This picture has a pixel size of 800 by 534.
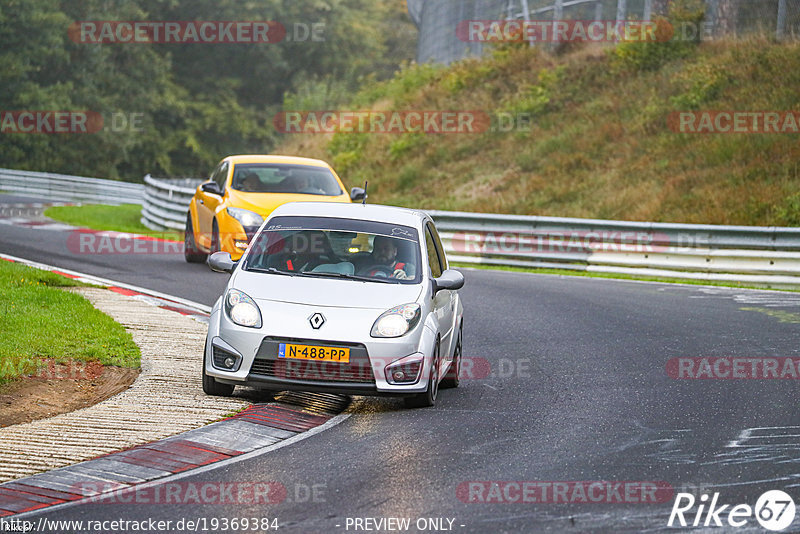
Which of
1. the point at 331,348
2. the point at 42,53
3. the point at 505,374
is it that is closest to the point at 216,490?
the point at 331,348

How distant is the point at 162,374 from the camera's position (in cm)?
970

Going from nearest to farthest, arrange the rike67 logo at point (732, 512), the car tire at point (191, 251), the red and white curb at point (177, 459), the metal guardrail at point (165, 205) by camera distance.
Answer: the rike67 logo at point (732, 512) → the red and white curb at point (177, 459) → the car tire at point (191, 251) → the metal guardrail at point (165, 205)

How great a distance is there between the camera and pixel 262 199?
56.3 feet

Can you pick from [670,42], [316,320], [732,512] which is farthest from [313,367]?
[670,42]

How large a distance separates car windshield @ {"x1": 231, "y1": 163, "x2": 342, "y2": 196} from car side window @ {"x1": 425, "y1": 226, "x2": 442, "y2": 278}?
24.7 feet

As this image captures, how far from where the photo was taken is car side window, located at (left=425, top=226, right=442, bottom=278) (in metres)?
9.93

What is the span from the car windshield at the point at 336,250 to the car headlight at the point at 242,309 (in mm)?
524


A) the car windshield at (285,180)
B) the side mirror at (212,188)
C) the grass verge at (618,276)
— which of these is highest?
the car windshield at (285,180)

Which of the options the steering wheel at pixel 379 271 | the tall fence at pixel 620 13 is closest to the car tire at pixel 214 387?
the steering wheel at pixel 379 271

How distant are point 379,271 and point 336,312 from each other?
1014 mm

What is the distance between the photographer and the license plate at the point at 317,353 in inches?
332

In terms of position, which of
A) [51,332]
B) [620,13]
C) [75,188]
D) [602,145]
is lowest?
[51,332]

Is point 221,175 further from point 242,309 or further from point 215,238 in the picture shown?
point 242,309

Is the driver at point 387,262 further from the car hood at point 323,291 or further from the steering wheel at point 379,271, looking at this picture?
the car hood at point 323,291
